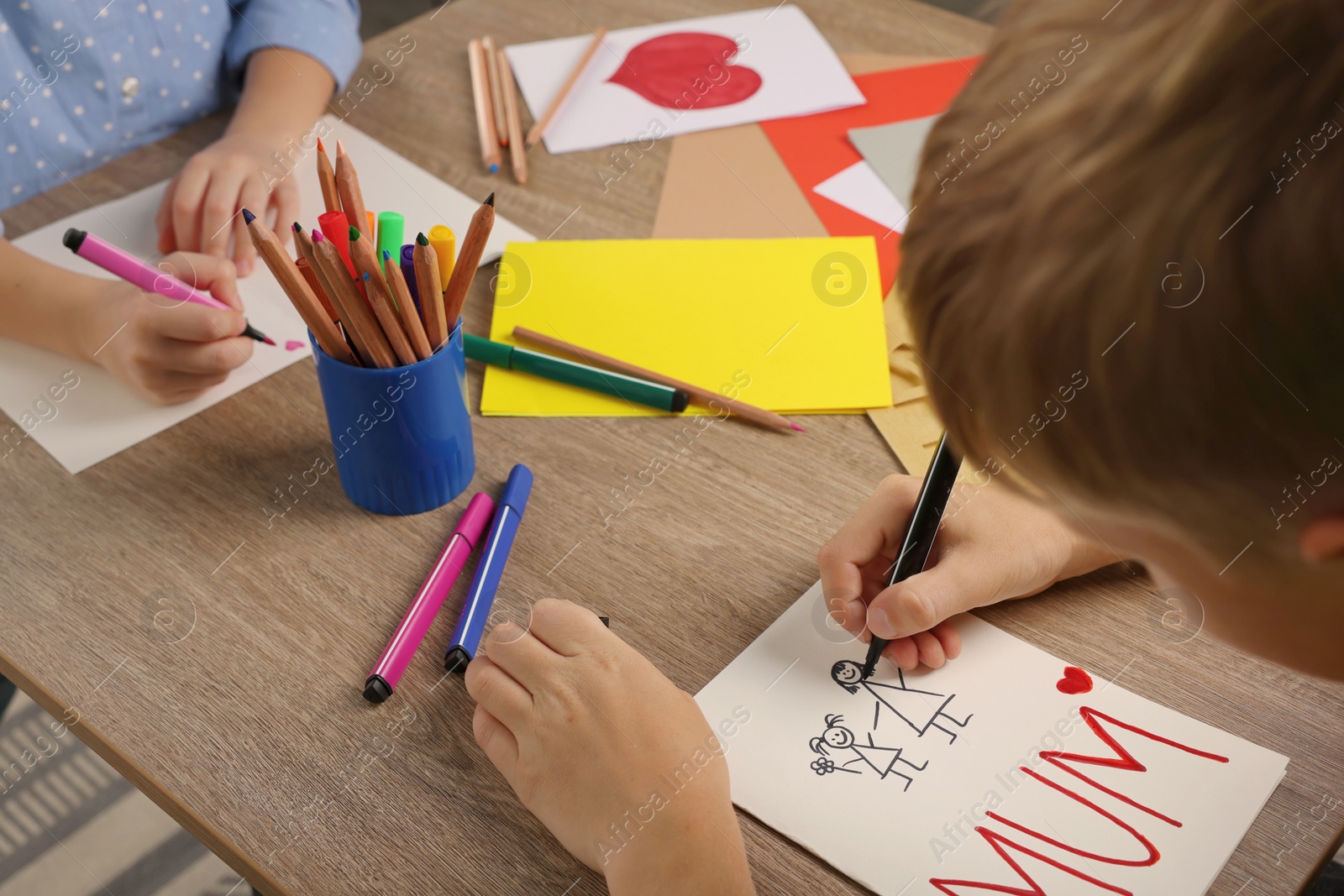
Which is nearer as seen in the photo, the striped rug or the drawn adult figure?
the drawn adult figure

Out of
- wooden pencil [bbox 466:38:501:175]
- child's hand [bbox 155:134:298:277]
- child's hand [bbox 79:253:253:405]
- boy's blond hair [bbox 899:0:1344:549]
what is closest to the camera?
boy's blond hair [bbox 899:0:1344:549]

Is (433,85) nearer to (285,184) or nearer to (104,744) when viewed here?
(285,184)

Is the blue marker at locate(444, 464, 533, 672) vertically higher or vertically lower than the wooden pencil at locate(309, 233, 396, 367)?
lower

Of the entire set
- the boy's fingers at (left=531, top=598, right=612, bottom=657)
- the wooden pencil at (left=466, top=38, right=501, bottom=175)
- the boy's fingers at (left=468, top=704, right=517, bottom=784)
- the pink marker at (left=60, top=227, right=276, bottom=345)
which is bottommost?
the boy's fingers at (left=468, top=704, right=517, bottom=784)

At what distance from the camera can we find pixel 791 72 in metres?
1.13

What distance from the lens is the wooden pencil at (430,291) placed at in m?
0.58

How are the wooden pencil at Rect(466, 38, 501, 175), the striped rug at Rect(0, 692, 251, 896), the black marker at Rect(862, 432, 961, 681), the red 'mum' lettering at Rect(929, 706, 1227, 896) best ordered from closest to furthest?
the red 'mum' lettering at Rect(929, 706, 1227, 896)
the black marker at Rect(862, 432, 961, 681)
the wooden pencil at Rect(466, 38, 501, 175)
the striped rug at Rect(0, 692, 251, 896)

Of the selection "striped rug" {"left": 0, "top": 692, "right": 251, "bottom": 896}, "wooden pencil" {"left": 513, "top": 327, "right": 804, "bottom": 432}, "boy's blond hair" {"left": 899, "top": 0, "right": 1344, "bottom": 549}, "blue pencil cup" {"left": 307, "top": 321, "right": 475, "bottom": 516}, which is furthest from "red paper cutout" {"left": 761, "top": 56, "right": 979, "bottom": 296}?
"striped rug" {"left": 0, "top": 692, "right": 251, "bottom": 896}

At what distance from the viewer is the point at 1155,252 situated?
0.30 meters

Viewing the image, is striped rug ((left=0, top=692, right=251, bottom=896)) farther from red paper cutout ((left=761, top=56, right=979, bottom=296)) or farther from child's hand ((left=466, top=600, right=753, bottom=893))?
red paper cutout ((left=761, top=56, right=979, bottom=296))

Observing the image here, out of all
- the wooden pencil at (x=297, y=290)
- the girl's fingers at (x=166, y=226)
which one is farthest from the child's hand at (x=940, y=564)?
the girl's fingers at (x=166, y=226)

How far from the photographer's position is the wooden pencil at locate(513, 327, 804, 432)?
30.1 inches

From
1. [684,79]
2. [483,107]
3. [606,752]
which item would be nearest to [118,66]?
[483,107]

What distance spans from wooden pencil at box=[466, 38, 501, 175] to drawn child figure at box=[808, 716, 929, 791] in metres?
0.69
